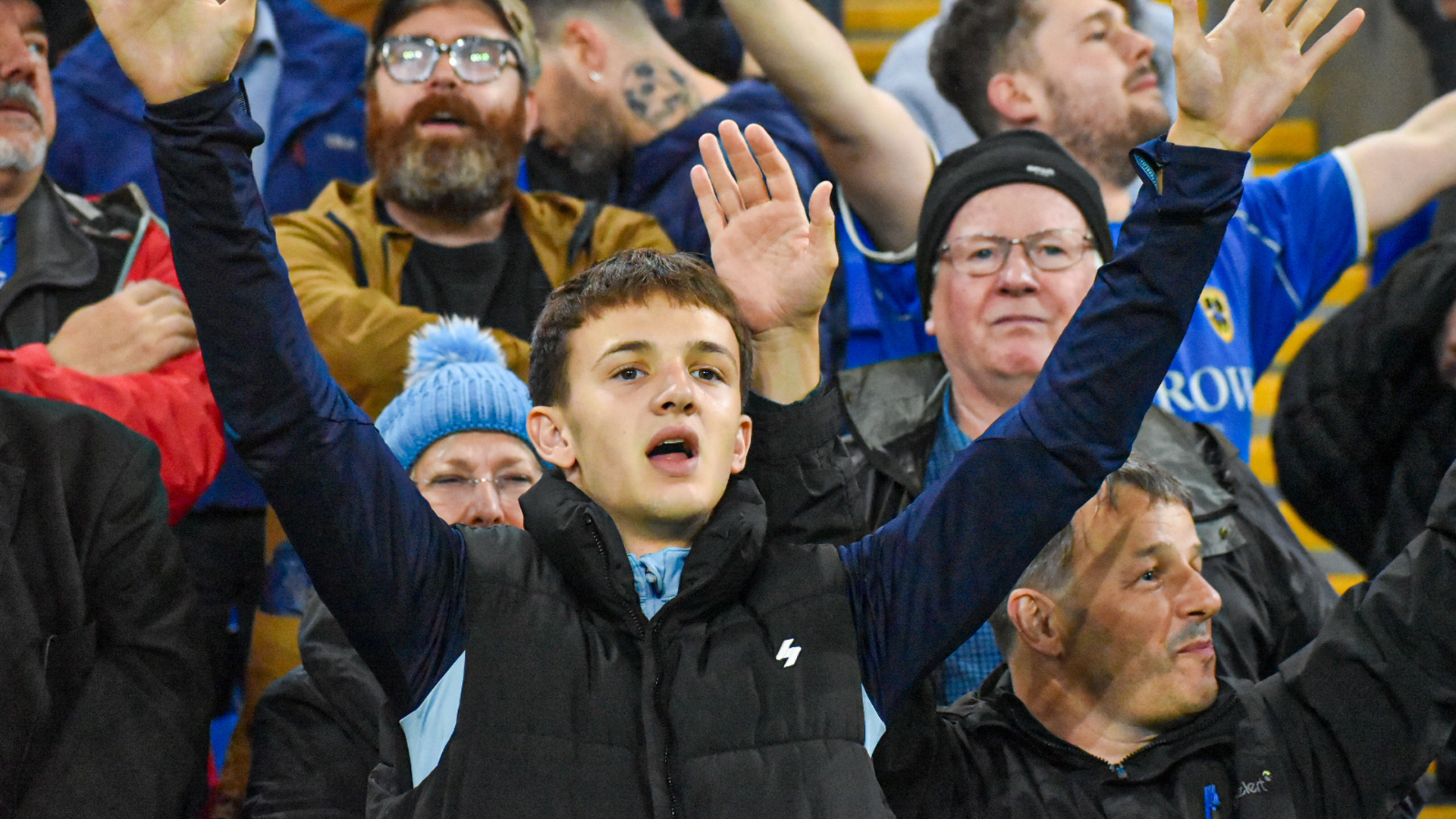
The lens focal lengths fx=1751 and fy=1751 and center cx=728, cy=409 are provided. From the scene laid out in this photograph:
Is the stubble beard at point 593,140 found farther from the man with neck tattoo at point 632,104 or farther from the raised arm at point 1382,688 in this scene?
the raised arm at point 1382,688

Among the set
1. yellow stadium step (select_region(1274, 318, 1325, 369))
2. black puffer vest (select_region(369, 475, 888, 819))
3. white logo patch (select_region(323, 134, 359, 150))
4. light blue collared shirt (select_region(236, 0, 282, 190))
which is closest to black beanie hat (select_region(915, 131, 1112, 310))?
black puffer vest (select_region(369, 475, 888, 819))

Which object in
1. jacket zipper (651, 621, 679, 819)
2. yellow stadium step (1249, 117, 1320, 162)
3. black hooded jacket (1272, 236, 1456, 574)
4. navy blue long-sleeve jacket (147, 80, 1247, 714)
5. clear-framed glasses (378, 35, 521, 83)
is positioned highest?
yellow stadium step (1249, 117, 1320, 162)

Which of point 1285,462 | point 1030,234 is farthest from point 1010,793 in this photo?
point 1285,462

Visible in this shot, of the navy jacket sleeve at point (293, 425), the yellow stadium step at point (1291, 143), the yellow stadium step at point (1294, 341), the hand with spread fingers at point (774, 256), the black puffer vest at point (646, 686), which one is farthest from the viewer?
the yellow stadium step at point (1291, 143)

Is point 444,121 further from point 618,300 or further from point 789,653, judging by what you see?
point 789,653

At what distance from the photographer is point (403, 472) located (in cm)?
226

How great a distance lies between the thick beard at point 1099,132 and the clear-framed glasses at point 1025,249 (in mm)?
748

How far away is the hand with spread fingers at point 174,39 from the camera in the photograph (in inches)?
79.2

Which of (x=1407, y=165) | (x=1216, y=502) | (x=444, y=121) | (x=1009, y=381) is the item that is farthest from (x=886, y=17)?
(x=1216, y=502)

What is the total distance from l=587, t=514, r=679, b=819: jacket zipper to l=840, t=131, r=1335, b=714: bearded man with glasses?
3.08 feet

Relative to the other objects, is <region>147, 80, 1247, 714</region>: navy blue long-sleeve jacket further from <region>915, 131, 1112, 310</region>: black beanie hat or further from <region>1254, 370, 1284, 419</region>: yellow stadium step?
<region>1254, 370, 1284, 419</region>: yellow stadium step

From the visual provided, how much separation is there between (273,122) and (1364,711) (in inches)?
116

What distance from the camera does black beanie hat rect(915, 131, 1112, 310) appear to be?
11.3 feet

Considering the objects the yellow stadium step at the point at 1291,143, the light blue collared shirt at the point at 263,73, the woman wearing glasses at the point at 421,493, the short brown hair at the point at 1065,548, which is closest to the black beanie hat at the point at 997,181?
the short brown hair at the point at 1065,548
